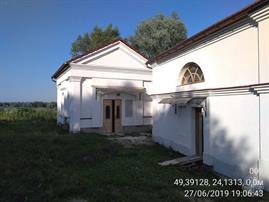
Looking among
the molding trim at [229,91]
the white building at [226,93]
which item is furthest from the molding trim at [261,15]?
the molding trim at [229,91]

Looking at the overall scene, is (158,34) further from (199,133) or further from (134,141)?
(199,133)

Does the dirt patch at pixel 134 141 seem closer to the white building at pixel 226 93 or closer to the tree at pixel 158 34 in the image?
the white building at pixel 226 93

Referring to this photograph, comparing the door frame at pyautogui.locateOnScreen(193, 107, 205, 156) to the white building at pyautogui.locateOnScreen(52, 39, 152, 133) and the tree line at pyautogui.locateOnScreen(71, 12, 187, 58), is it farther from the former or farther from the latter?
the tree line at pyautogui.locateOnScreen(71, 12, 187, 58)

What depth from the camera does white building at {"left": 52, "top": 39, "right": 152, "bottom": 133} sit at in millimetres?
16469

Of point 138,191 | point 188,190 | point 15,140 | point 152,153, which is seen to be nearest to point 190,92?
point 152,153

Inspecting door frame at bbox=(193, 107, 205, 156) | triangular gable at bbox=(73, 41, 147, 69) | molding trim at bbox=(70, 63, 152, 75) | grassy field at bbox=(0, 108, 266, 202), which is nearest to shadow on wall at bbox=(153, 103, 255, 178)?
door frame at bbox=(193, 107, 205, 156)

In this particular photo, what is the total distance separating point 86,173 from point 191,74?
5.90m

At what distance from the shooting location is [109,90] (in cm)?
1712

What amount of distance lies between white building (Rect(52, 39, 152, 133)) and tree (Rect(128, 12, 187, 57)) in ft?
41.9

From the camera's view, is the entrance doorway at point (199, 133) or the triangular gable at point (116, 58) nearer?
the entrance doorway at point (199, 133)

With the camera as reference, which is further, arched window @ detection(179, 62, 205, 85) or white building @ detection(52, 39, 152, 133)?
white building @ detection(52, 39, 152, 133)

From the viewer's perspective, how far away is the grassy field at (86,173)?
621cm

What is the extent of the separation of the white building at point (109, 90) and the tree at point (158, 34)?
12.8 metres

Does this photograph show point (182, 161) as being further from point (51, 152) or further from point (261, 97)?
point (51, 152)
